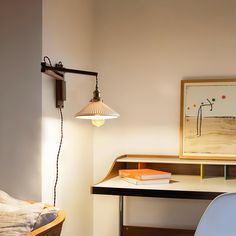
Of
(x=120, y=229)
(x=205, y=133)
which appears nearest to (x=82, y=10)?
(x=205, y=133)

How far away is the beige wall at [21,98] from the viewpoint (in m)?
1.72

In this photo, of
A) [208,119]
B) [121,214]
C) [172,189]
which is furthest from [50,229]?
[208,119]

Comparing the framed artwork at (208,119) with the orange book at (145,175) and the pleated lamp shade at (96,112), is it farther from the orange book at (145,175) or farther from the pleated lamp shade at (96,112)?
the pleated lamp shade at (96,112)

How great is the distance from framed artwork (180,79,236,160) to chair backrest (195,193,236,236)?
3.57 ft

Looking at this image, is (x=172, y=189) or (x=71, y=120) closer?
(x=172, y=189)

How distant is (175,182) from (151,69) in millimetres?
797

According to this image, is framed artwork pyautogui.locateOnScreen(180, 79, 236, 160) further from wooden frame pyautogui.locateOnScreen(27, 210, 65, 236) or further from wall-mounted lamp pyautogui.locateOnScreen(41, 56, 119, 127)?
wooden frame pyautogui.locateOnScreen(27, 210, 65, 236)

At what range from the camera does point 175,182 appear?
2129mm

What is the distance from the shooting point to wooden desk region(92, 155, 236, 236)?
187 cm

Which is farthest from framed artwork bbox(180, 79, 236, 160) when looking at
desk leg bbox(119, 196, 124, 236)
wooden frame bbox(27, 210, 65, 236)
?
wooden frame bbox(27, 210, 65, 236)

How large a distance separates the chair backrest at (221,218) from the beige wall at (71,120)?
0.78 m

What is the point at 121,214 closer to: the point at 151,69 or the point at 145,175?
the point at 145,175

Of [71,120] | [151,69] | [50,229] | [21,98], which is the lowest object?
[50,229]

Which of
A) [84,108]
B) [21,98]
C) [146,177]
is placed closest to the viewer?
[21,98]
